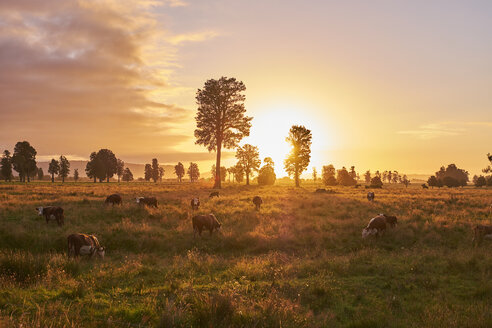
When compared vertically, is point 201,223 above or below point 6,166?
below

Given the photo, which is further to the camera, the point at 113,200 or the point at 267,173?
the point at 267,173

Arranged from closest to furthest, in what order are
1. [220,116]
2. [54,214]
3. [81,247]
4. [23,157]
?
[81,247] < [54,214] < [220,116] < [23,157]

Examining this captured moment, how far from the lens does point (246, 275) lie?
9.38 m

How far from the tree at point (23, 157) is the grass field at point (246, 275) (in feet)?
270

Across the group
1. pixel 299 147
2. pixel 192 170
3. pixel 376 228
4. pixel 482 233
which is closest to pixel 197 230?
pixel 376 228

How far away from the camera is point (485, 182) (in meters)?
93.4

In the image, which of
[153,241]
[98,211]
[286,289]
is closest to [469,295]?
[286,289]

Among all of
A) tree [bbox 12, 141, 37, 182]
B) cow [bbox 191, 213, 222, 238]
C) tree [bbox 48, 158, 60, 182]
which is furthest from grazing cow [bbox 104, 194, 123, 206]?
tree [bbox 48, 158, 60, 182]

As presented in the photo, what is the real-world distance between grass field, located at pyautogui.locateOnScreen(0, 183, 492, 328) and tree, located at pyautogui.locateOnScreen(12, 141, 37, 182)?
270 feet

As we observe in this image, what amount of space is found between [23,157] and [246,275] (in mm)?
100761

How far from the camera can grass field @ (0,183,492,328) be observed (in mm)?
5812

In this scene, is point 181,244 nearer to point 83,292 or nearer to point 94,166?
point 83,292

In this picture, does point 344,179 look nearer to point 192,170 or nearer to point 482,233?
point 482,233

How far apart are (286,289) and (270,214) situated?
43.5ft
